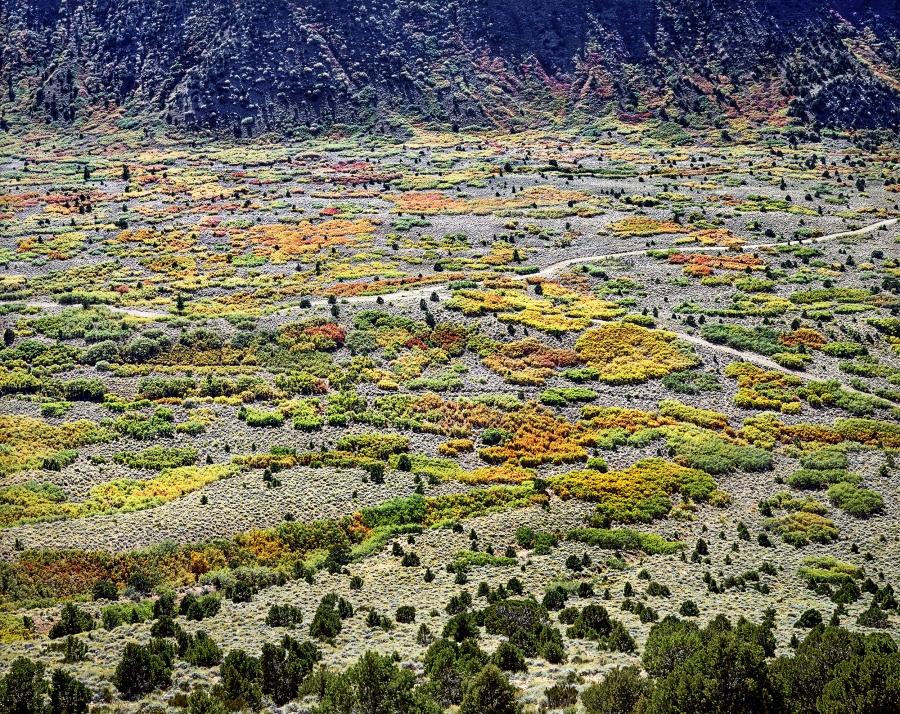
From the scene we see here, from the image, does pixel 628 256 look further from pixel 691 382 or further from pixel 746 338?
pixel 691 382

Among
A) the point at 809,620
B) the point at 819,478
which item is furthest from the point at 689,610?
the point at 819,478

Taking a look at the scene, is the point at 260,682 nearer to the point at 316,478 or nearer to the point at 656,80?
the point at 316,478

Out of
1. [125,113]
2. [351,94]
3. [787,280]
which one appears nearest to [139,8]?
[125,113]

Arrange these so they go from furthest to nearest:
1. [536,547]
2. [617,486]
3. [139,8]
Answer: [139,8], [617,486], [536,547]

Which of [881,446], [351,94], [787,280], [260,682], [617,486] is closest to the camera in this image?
[260,682]

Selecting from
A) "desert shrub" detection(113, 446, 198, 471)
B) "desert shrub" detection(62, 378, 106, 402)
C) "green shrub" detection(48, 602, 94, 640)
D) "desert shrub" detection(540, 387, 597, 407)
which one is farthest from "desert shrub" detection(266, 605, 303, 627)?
"desert shrub" detection(62, 378, 106, 402)

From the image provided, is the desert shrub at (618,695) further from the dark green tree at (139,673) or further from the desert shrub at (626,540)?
the desert shrub at (626,540)

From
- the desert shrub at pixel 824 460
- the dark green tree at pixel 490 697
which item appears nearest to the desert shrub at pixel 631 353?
the desert shrub at pixel 824 460
